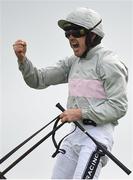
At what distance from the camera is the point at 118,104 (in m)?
2.51

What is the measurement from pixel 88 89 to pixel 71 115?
185mm

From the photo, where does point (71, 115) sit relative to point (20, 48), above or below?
below

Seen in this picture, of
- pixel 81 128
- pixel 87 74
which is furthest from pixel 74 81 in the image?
pixel 81 128

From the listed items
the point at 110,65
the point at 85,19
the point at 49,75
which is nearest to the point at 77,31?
the point at 85,19

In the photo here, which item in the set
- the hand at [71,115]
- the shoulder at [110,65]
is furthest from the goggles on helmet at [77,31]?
the hand at [71,115]

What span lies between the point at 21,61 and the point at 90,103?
451mm

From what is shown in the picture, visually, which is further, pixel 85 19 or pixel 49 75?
pixel 49 75

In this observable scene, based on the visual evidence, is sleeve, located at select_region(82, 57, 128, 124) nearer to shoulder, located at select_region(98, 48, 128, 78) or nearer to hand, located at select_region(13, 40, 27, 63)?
shoulder, located at select_region(98, 48, 128, 78)

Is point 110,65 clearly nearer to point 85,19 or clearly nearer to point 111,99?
point 111,99

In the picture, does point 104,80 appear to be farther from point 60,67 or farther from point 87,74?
point 60,67

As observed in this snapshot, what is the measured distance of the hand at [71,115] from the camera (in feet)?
8.14

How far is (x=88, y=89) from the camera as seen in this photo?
2600mm

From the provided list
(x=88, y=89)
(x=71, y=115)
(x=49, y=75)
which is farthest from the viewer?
(x=49, y=75)

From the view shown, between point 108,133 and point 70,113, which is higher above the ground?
point 70,113
